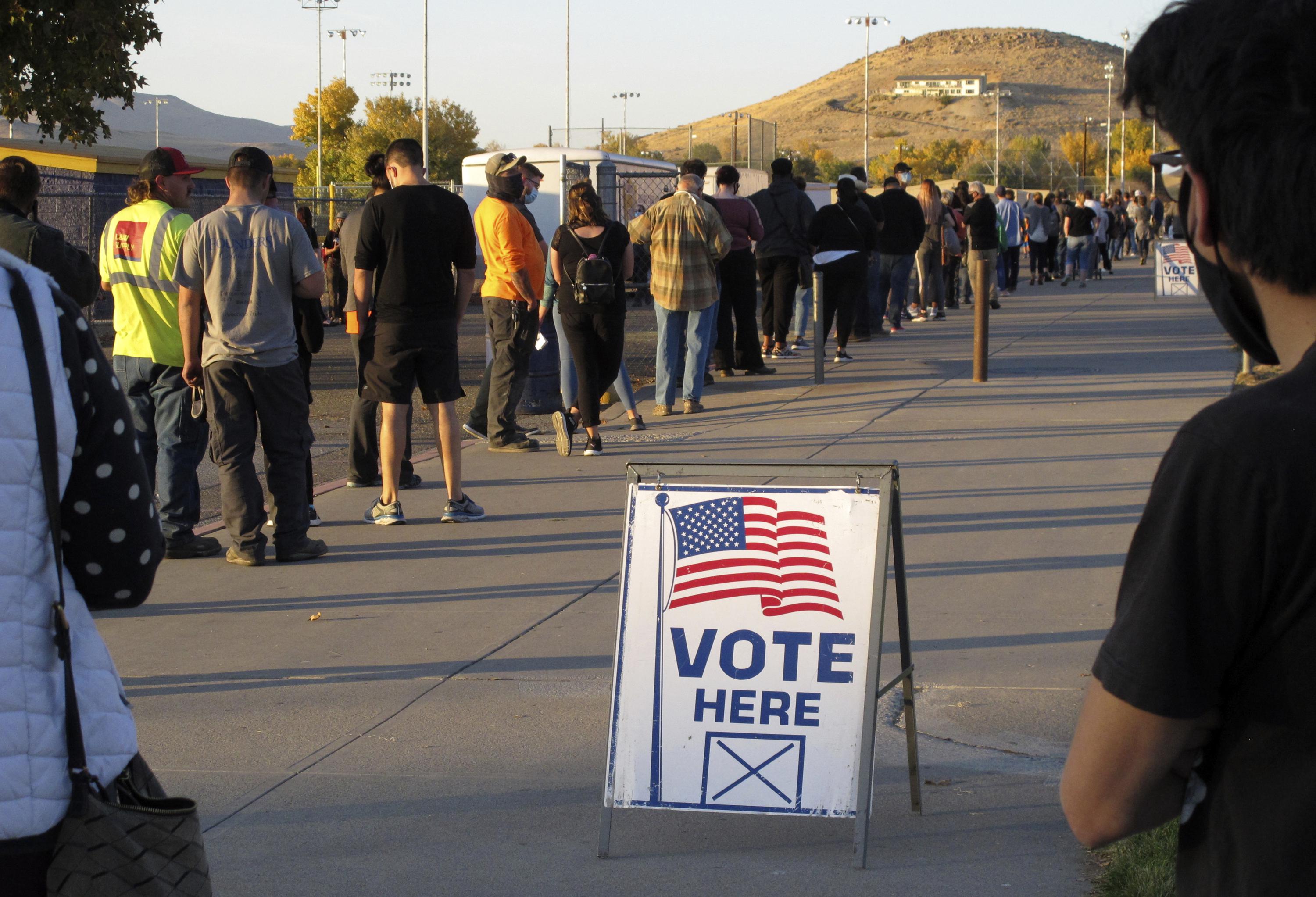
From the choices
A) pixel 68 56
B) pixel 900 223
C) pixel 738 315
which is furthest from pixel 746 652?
pixel 68 56

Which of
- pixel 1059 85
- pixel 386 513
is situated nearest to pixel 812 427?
pixel 386 513

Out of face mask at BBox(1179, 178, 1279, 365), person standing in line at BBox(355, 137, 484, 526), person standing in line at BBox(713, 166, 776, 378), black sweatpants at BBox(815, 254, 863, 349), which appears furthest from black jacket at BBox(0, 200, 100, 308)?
black sweatpants at BBox(815, 254, 863, 349)

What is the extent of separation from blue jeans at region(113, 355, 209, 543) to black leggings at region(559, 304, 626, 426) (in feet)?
10.1

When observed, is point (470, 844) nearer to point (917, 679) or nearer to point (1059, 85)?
point (917, 679)

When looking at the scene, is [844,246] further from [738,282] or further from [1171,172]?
[1171,172]

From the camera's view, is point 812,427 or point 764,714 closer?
point 764,714

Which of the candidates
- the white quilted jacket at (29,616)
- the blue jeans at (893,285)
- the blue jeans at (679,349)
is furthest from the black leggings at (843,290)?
the white quilted jacket at (29,616)

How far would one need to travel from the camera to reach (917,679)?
4.98 meters

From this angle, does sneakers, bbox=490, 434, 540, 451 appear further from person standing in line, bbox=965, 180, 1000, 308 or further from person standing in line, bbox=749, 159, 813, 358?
person standing in line, bbox=965, 180, 1000, 308

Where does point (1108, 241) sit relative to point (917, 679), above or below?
above

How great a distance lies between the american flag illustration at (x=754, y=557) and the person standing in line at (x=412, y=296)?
385 cm

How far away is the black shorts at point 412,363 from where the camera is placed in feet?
24.2

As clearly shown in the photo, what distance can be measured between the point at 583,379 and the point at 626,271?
823 millimetres

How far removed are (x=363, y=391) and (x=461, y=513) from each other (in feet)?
3.63
